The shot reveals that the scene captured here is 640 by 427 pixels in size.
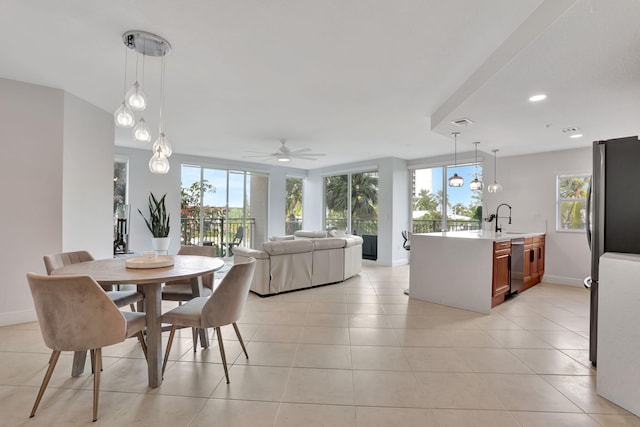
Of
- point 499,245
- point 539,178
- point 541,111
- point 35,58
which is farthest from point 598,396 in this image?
point 35,58

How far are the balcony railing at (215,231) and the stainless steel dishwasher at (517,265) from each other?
20.2 feet

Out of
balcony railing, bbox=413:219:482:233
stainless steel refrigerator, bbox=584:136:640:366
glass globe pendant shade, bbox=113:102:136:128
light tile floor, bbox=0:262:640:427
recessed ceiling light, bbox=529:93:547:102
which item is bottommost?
light tile floor, bbox=0:262:640:427

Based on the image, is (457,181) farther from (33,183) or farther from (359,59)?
(33,183)

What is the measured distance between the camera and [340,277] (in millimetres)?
5461

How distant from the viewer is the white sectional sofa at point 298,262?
454 cm

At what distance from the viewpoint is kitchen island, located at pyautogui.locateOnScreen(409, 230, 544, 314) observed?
153 inches

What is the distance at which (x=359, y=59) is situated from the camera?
2.71 meters

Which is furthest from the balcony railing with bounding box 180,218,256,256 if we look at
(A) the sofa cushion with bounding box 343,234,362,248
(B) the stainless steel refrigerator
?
(B) the stainless steel refrigerator

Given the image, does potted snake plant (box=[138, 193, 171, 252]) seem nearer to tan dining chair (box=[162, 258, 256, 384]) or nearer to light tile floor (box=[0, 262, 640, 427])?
light tile floor (box=[0, 262, 640, 427])

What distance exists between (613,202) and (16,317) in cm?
571

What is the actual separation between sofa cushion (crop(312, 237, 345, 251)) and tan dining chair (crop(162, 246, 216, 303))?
79.8 inches

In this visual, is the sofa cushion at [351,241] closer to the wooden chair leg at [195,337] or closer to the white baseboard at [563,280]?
the wooden chair leg at [195,337]

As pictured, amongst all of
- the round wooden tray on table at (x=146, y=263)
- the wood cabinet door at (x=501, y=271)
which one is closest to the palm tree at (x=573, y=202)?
the wood cabinet door at (x=501, y=271)

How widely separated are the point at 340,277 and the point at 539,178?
413 cm
